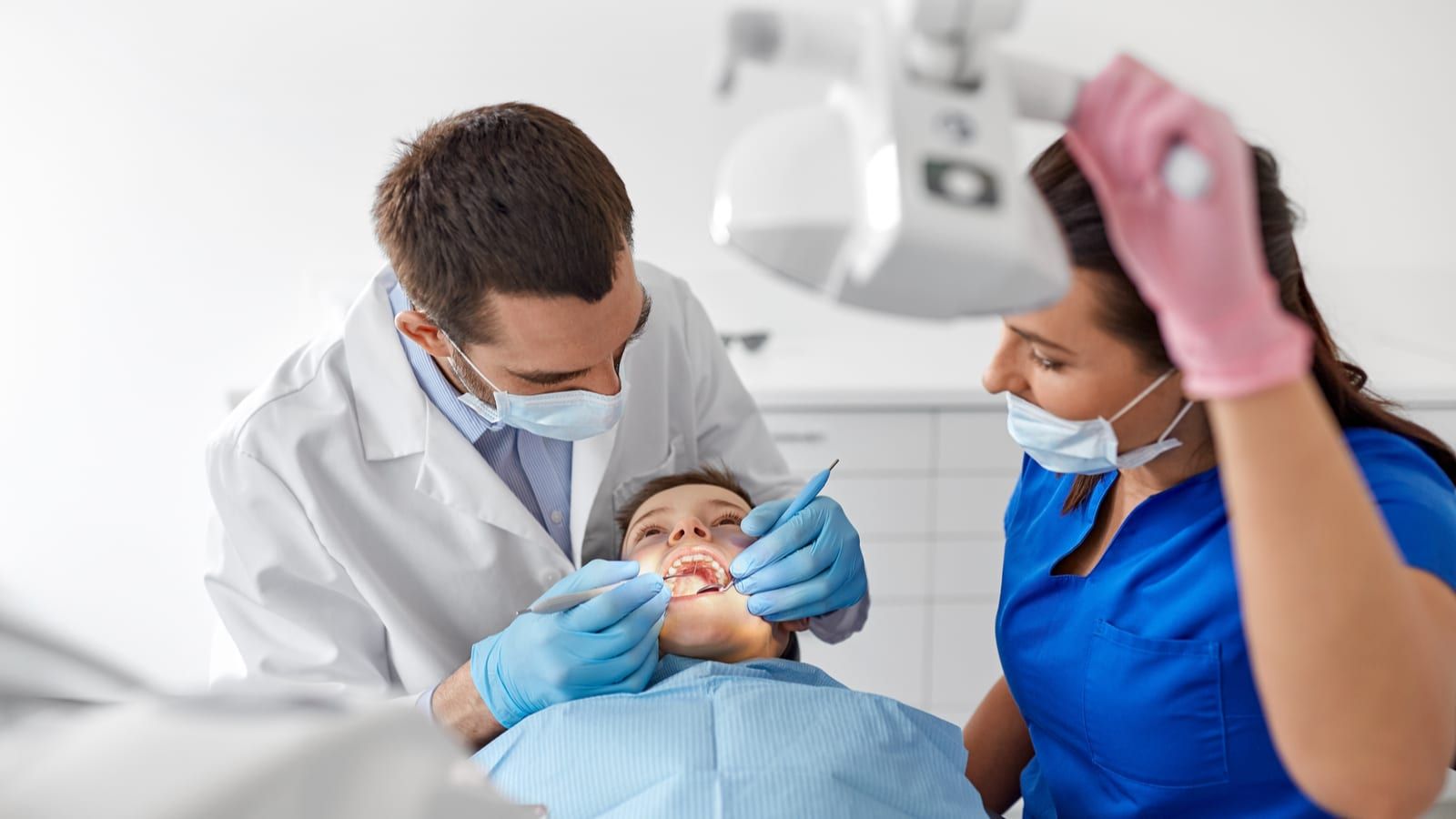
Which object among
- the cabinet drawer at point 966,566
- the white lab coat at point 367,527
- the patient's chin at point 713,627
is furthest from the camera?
the cabinet drawer at point 966,566

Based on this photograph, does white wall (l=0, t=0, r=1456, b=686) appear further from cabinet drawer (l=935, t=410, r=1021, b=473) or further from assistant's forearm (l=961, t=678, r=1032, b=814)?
assistant's forearm (l=961, t=678, r=1032, b=814)

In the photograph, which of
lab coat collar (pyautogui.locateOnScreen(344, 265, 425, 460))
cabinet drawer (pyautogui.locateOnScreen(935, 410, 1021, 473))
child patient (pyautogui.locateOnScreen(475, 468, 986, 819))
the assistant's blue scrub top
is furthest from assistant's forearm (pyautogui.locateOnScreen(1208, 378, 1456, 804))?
cabinet drawer (pyautogui.locateOnScreen(935, 410, 1021, 473))

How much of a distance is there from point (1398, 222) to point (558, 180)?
2.84 m

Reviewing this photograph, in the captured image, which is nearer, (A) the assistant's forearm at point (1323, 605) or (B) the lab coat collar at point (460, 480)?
(A) the assistant's forearm at point (1323, 605)

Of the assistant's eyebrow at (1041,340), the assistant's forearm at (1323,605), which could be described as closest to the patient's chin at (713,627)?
the assistant's eyebrow at (1041,340)

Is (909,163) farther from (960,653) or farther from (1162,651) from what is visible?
(960,653)

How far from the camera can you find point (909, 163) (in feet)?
2.35

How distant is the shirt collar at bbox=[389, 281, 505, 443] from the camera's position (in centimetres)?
174

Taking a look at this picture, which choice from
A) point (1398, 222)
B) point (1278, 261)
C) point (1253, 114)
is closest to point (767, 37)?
point (1278, 261)

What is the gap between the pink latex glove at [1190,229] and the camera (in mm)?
768

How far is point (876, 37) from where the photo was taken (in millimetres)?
772

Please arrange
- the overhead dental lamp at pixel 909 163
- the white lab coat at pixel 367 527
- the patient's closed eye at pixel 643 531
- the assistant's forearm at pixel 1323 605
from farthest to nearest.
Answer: the patient's closed eye at pixel 643 531 → the white lab coat at pixel 367 527 → the assistant's forearm at pixel 1323 605 → the overhead dental lamp at pixel 909 163

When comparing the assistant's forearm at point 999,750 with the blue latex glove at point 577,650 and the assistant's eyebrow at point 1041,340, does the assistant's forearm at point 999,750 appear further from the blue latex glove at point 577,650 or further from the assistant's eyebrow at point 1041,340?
the assistant's eyebrow at point 1041,340

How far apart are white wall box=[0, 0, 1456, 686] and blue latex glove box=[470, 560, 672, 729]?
145 cm
